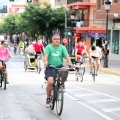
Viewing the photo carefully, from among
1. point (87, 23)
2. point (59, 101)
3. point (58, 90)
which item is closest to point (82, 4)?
point (87, 23)

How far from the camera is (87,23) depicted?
54.8 metres

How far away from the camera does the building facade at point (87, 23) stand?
51.7 meters

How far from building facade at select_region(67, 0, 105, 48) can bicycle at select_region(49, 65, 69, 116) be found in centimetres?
3956

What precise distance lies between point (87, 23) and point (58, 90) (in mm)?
44585

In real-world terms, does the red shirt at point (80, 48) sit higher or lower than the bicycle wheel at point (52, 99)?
higher

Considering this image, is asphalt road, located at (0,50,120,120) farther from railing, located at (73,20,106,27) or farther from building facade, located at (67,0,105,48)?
railing, located at (73,20,106,27)

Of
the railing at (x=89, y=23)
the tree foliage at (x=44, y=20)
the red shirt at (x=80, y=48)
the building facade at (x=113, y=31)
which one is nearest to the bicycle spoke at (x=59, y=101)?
the red shirt at (x=80, y=48)

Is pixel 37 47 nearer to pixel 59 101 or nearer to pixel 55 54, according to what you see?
pixel 55 54

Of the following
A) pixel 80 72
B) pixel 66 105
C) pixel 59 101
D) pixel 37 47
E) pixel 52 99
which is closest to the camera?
pixel 59 101

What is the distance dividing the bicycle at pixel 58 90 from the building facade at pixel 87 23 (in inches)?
1557

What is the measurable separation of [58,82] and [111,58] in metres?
34.0

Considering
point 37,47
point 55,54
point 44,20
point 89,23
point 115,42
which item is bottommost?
point 115,42

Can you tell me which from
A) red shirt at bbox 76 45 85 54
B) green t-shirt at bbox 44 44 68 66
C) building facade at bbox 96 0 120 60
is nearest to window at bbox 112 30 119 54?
building facade at bbox 96 0 120 60

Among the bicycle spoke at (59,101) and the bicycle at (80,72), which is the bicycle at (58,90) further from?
the bicycle at (80,72)
